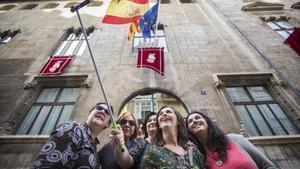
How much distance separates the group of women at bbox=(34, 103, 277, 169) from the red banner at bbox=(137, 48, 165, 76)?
16.4 ft

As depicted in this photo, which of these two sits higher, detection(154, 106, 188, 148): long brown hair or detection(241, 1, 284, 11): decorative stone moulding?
detection(241, 1, 284, 11): decorative stone moulding

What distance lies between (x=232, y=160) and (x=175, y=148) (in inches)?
32.4

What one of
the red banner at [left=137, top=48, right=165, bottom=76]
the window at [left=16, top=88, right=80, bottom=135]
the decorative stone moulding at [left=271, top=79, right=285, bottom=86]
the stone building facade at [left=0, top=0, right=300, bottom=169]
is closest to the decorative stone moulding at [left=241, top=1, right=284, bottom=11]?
the stone building facade at [left=0, top=0, right=300, bottom=169]

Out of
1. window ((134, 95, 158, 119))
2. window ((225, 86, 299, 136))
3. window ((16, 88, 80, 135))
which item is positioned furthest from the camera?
window ((134, 95, 158, 119))

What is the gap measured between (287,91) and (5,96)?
10668 millimetres

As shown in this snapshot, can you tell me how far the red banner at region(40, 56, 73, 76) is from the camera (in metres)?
9.11

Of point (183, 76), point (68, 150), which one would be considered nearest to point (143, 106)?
point (183, 76)

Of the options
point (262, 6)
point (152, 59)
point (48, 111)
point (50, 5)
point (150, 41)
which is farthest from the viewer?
point (50, 5)

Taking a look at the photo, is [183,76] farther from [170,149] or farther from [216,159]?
[170,149]

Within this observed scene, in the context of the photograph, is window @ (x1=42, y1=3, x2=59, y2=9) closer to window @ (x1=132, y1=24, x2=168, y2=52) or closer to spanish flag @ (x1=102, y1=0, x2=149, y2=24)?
window @ (x1=132, y1=24, x2=168, y2=52)

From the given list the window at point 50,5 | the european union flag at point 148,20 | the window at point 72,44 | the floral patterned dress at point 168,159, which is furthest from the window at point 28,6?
the floral patterned dress at point 168,159

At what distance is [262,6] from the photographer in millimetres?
14602

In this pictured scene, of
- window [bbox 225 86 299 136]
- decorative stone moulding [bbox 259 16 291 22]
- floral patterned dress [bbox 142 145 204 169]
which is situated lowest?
floral patterned dress [bbox 142 145 204 169]

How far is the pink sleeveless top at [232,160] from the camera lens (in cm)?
300
